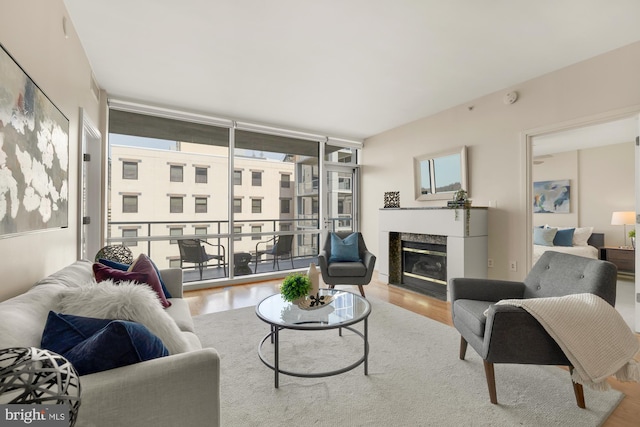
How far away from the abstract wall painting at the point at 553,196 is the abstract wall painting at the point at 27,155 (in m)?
7.49

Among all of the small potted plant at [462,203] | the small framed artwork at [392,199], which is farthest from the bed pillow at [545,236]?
the small framed artwork at [392,199]

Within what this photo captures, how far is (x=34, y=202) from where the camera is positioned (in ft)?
5.30

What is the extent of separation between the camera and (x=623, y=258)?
4926 mm

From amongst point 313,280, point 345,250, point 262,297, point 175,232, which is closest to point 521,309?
point 313,280

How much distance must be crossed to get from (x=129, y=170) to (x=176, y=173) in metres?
0.57

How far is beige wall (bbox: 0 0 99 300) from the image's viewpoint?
4.66 ft

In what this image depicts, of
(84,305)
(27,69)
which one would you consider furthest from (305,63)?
(84,305)

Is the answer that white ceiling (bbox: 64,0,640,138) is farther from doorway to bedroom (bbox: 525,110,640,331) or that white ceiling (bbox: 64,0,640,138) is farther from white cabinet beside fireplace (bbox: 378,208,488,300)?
doorway to bedroom (bbox: 525,110,640,331)

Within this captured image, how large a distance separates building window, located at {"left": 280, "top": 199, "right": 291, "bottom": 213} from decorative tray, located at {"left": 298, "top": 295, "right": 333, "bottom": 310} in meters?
2.92

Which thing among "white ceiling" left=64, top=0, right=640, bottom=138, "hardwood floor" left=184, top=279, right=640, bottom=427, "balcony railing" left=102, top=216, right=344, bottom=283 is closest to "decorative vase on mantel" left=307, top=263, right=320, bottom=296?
"hardwood floor" left=184, top=279, right=640, bottom=427

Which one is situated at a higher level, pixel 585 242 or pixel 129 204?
pixel 129 204

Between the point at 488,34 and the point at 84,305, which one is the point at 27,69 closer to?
the point at 84,305

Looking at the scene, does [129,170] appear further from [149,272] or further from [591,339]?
[591,339]

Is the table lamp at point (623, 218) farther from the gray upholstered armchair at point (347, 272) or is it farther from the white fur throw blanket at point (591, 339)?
the white fur throw blanket at point (591, 339)
